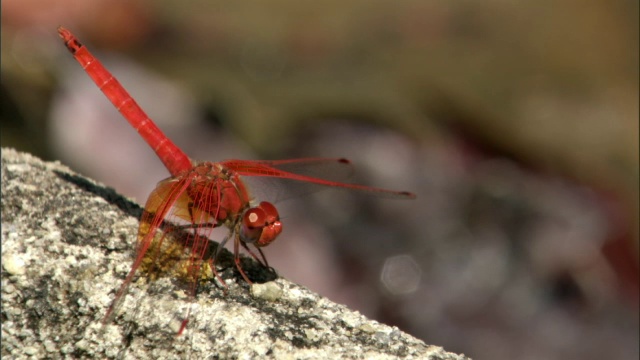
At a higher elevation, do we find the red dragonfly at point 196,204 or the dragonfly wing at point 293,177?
the dragonfly wing at point 293,177

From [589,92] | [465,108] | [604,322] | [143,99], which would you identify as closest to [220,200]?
[143,99]

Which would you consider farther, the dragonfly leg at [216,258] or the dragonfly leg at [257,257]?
the dragonfly leg at [257,257]

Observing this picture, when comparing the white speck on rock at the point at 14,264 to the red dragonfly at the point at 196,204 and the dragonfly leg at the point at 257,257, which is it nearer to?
the red dragonfly at the point at 196,204

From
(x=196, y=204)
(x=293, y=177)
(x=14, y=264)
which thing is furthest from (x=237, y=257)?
(x=14, y=264)

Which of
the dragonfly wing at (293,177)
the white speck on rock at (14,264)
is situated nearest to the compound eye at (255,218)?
the dragonfly wing at (293,177)

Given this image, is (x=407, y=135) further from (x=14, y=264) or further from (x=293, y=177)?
(x=14, y=264)

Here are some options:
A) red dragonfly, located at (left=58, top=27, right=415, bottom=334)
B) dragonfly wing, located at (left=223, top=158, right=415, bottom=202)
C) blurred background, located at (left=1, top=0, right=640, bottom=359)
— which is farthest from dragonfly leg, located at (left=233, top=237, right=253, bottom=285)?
blurred background, located at (left=1, top=0, right=640, bottom=359)

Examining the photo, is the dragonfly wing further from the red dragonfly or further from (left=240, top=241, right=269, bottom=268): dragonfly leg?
(left=240, top=241, right=269, bottom=268): dragonfly leg

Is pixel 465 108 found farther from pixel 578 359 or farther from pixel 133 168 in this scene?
pixel 133 168
